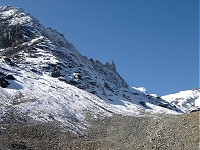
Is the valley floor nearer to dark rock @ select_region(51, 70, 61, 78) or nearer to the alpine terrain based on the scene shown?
the alpine terrain

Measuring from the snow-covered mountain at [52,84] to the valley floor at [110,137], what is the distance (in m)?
4.04

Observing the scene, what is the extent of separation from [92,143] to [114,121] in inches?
722

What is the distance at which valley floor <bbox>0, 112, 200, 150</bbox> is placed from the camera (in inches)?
1544

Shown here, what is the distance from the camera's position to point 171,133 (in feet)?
140

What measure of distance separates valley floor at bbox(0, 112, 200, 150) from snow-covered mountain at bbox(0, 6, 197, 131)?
4.04m

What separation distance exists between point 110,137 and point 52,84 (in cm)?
3601

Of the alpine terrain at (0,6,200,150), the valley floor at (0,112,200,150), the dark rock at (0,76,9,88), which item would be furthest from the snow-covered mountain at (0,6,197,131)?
the valley floor at (0,112,200,150)

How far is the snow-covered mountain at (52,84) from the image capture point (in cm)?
5841

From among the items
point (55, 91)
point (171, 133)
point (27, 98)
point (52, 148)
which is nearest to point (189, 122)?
point (171, 133)

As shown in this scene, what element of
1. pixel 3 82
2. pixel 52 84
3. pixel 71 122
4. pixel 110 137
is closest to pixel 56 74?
pixel 52 84

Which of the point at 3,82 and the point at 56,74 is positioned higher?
the point at 56,74

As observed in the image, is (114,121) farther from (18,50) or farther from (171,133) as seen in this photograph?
(18,50)

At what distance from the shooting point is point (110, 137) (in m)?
50.1

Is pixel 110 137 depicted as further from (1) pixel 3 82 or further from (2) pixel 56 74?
(2) pixel 56 74
